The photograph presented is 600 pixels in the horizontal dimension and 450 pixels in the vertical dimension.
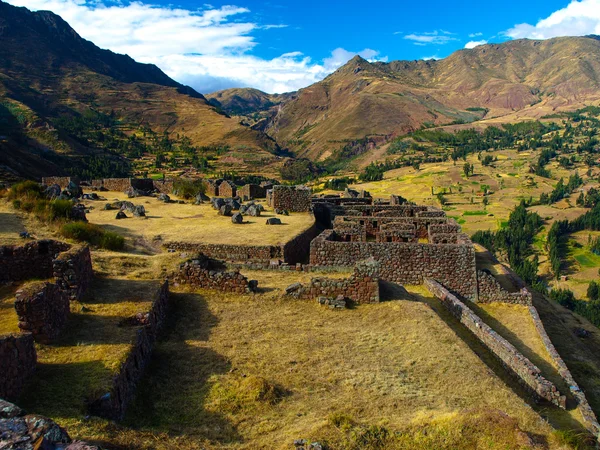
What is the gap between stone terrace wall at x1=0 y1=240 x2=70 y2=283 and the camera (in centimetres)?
1320

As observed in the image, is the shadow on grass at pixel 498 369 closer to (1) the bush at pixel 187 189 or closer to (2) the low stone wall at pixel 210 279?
(2) the low stone wall at pixel 210 279

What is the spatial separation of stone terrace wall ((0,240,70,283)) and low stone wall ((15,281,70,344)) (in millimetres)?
4139

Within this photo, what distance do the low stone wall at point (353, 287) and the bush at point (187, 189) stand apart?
31.7 meters

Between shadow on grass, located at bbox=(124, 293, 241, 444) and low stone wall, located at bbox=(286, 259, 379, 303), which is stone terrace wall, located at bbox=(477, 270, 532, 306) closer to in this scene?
low stone wall, located at bbox=(286, 259, 379, 303)

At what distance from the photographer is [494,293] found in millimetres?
17734

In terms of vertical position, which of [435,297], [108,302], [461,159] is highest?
[461,159]

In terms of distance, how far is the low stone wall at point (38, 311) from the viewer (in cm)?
903

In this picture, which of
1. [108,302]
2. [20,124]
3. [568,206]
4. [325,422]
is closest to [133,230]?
[108,302]

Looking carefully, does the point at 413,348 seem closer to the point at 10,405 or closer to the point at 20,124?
the point at 10,405

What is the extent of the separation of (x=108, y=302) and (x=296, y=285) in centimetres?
546

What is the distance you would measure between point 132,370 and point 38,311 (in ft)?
7.51

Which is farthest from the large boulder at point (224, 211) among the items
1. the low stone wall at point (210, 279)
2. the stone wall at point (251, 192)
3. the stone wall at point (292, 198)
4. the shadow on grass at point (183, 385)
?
the shadow on grass at point (183, 385)

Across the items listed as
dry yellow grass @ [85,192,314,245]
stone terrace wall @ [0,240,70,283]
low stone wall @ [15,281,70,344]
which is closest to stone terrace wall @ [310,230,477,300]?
dry yellow grass @ [85,192,314,245]

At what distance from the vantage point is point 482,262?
23000 millimetres
